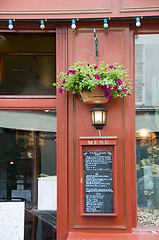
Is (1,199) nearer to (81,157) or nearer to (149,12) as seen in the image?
(81,157)

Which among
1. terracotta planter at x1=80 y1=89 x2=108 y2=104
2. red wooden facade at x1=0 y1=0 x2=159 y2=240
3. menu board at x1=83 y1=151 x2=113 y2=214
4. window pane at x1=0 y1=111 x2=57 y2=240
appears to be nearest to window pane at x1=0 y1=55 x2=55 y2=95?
red wooden facade at x1=0 y1=0 x2=159 y2=240

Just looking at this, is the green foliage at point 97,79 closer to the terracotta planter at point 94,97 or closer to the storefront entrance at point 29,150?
the terracotta planter at point 94,97

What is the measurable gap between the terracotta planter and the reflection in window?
0.84m

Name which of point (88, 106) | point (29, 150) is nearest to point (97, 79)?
point (88, 106)

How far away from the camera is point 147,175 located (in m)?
5.21

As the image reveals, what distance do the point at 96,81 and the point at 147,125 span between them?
4.62 ft

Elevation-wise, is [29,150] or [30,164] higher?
[29,150]

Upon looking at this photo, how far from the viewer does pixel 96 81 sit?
4516 millimetres

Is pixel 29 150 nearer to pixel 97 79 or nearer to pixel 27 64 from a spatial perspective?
pixel 27 64

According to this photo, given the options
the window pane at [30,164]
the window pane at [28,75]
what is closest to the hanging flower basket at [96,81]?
the window pane at [28,75]

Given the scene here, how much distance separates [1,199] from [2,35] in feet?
9.93

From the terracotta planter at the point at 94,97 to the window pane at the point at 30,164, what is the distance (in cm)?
77

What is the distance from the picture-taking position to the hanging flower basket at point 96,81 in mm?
4535

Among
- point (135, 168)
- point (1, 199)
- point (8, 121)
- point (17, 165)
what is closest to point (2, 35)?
point (8, 121)
